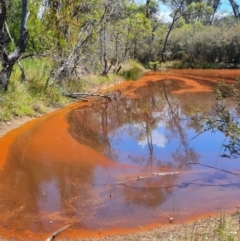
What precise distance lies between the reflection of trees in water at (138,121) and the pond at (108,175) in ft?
0.11

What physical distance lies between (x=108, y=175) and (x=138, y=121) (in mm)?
5726

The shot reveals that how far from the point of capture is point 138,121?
13.2m

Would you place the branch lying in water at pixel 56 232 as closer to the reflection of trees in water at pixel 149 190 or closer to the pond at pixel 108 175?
the pond at pixel 108 175

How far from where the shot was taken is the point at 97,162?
851 centimetres

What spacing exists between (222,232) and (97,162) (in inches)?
178

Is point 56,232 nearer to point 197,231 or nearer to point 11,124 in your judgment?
point 197,231

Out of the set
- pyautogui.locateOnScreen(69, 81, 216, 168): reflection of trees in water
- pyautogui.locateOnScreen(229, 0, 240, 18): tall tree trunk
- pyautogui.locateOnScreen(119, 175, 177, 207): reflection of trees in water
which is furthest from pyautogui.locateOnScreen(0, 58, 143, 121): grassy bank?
pyautogui.locateOnScreen(229, 0, 240, 18): tall tree trunk

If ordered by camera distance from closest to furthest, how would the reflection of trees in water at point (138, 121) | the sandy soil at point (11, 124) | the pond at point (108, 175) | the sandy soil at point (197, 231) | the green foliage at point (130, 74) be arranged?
the sandy soil at point (197, 231)
the pond at point (108, 175)
the reflection of trees in water at point (138, 121)
the sandy soil at point (11, 124)
the green foliage at point (130, 74)

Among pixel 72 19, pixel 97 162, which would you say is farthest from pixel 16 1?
pixel 97 162

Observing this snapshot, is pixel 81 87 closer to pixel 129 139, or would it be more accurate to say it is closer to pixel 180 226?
pixel 129 139

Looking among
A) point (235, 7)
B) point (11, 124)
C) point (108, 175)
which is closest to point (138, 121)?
point (11, 124)

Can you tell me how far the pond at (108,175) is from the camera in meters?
5.73

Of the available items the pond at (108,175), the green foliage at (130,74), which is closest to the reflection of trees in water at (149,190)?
the pond at (108,175)

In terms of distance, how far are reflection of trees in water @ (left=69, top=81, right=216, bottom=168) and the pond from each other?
0.11 feet
